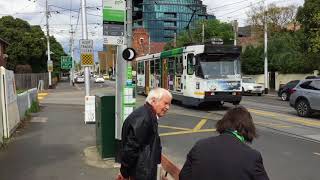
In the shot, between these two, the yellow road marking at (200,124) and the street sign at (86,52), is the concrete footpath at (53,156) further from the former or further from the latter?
the street sign at (86,52)

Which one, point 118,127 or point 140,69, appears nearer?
point 118,127

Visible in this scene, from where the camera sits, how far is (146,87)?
33.1 metres

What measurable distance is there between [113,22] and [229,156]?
702 centimetres

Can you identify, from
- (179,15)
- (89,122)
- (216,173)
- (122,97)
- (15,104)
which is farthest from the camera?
(179,15)

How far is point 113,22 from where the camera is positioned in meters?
10.0

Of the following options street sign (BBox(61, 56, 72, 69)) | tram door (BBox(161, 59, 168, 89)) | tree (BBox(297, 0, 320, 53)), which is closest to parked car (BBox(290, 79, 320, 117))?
tram door (BBox(161, 59, 168, 89))

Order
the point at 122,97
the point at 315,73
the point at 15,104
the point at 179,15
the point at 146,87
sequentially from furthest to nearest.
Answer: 1. the point at 179,15
2. the point at 315,73
3. the point at 146,87
4. the point at 15,104
5. the point at 122,97

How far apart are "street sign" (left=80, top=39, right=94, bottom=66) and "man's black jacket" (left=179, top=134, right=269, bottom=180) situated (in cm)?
1662

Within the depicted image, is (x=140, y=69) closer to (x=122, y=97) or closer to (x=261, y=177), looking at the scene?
(x=122, y=97)

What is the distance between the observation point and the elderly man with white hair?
4804mm

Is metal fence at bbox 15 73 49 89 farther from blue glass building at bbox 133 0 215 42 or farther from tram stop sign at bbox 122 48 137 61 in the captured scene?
tram stop sign at bbox 122 48 137 61

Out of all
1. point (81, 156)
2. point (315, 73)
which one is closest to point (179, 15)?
point (315, 73)

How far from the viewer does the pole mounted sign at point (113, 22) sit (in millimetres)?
9961

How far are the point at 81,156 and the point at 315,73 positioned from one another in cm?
3569
